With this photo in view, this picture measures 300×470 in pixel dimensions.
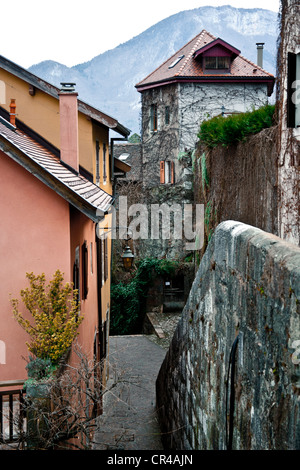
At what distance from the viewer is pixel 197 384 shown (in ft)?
22.7

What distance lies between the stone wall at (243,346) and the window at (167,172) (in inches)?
850

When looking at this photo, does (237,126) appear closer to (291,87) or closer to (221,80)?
(291,87)

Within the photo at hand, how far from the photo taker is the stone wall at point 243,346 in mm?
3596

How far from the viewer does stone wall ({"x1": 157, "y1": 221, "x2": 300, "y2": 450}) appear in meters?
3.60

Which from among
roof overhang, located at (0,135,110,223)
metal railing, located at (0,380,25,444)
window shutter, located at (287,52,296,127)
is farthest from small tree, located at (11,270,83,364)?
window shutter, located at (287,52,296,127)

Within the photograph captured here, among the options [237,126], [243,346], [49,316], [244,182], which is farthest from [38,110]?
[243,346]

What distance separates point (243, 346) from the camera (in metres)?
4.69

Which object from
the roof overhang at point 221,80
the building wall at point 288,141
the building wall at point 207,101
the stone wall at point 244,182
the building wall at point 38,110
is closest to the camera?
the building wall at point 288,141

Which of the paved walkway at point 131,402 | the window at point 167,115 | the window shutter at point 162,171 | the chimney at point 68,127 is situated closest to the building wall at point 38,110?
the chimney at point 68,127

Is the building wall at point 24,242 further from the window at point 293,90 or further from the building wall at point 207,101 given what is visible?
→ the building wall at point 207,101

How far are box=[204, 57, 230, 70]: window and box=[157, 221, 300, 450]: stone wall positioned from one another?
74.1 ft

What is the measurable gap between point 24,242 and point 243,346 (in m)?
4.63

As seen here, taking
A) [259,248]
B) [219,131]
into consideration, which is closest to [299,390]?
Result: [259,248]

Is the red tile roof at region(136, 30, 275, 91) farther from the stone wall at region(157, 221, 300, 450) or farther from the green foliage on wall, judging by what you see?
the stone wall at region(157, 221, 300, 450)
